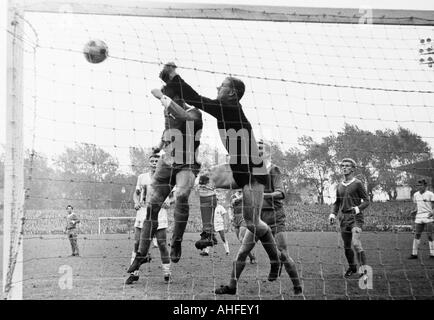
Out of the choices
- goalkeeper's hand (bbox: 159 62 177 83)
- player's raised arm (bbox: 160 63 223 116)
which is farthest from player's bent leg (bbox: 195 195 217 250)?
goalkeeper's hand (bbox: 159 62 177 83)

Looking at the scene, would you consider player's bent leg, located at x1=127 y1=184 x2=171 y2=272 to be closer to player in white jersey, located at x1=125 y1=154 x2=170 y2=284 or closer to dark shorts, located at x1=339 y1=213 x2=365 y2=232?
player in white jersey, located at x1=125 y1=154 x2=170 y2=284

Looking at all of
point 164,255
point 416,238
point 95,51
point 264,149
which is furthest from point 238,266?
point 416,238

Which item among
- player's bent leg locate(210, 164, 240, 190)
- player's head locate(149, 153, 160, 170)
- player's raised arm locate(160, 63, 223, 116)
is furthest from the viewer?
player's head locate(149, 153, 160, 170)

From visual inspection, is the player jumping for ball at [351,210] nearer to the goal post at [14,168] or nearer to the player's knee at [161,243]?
the player's knee at [161,243]

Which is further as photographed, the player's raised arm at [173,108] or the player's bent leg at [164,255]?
the player's bent leg at [164,255]

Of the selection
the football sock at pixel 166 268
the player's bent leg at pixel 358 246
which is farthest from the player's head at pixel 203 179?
the player's bent leg at pixel 358 246

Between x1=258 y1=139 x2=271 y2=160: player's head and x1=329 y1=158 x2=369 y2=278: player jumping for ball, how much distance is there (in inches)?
35.3

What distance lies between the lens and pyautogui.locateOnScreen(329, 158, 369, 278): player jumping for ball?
415 cm

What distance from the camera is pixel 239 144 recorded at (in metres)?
3.39

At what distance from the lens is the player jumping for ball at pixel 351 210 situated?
415cm

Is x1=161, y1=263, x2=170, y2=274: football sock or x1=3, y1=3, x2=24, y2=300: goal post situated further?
x1=161, y1=263, x2=170, y2=274: football sock

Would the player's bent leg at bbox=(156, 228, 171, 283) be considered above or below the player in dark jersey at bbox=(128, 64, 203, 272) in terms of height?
below

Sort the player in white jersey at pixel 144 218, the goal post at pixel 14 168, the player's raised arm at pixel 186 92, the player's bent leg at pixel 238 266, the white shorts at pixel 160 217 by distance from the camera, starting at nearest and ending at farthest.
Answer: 1. the goal post at pixel 14 168
2. the player's raised arm at pixel 186 92
3. the player's bent leg at pixel 238 266
4. the player in white jersey at pixel 144 218
5. the white shorts at pixel 160 217

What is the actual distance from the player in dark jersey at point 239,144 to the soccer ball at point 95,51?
1.65ft
